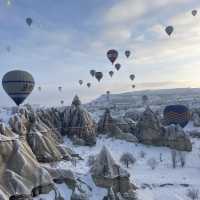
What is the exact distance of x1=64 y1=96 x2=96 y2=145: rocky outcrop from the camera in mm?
65250

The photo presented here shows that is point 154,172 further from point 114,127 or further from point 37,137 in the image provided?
point 114,127

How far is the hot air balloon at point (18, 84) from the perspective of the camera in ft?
167

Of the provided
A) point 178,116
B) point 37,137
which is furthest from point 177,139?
point 37,137

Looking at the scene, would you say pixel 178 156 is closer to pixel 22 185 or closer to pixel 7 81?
pixel 7 81

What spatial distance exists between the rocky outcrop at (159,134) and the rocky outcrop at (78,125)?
9171 mm

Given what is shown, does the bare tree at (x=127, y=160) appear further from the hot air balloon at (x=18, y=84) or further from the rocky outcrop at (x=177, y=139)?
the hot air balloon at (x=18, y=84)

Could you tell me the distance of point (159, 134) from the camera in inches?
2584

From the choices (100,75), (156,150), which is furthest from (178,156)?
(100,75)

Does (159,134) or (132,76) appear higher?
(132,76)

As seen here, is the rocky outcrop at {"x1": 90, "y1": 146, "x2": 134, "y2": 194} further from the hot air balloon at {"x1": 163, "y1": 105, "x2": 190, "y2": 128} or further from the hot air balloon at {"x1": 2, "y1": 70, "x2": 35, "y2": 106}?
the hot air balloon at {"x1": 163, "y1": 105, "x2": 190, "y2": 128}

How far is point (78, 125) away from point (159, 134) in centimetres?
1480

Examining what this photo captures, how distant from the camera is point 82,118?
6738 cm

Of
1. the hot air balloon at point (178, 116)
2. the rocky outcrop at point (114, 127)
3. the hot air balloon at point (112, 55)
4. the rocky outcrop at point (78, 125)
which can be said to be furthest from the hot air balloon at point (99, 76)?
the hot air balloon at point (178, 116)

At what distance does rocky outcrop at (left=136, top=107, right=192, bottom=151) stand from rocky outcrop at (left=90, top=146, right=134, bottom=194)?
31.4m
